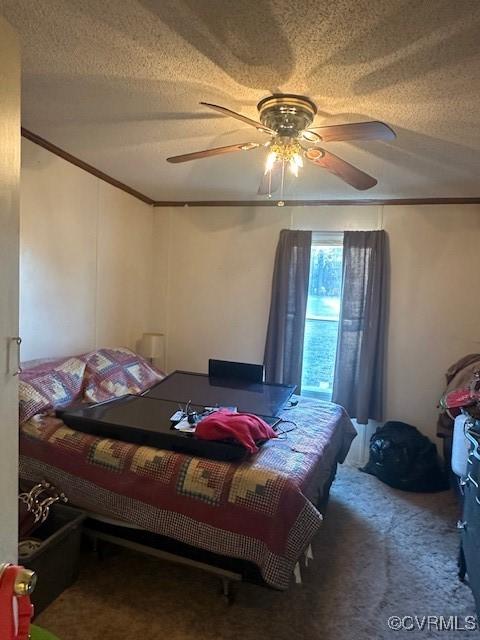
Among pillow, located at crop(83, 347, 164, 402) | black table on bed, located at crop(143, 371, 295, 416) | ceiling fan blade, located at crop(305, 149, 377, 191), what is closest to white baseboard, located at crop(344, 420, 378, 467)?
black table on bed, located at crop(143, 371, 295, 416)

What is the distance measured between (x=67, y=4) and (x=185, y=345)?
327cm

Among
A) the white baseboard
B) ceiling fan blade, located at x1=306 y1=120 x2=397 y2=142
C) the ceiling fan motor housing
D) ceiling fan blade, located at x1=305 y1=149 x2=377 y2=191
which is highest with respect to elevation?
the ceiling fan motor housing

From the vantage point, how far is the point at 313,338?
402cm

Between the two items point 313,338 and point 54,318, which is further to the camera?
point 313,338

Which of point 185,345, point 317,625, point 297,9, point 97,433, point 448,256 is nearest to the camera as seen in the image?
point 297,9

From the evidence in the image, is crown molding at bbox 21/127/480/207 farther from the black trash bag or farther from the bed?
the black trash bag

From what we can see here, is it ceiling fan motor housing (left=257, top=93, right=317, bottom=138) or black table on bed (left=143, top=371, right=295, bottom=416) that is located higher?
ceiling fan motor housing (left=257, top=93, right=317, bottom=138)

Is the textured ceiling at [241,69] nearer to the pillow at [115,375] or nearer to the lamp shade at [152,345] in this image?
the pillow at [115,375]

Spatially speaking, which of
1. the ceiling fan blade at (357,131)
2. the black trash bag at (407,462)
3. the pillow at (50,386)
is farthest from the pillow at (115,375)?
the ceiling fan blade at (357,131)

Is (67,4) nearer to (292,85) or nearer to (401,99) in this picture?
(292,85)

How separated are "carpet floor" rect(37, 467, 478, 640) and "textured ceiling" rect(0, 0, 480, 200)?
2373 mm

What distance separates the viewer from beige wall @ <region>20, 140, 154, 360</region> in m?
2.78

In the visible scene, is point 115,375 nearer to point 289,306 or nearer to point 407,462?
point 289,306

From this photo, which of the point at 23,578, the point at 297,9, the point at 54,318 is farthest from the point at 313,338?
the point at 23,578
